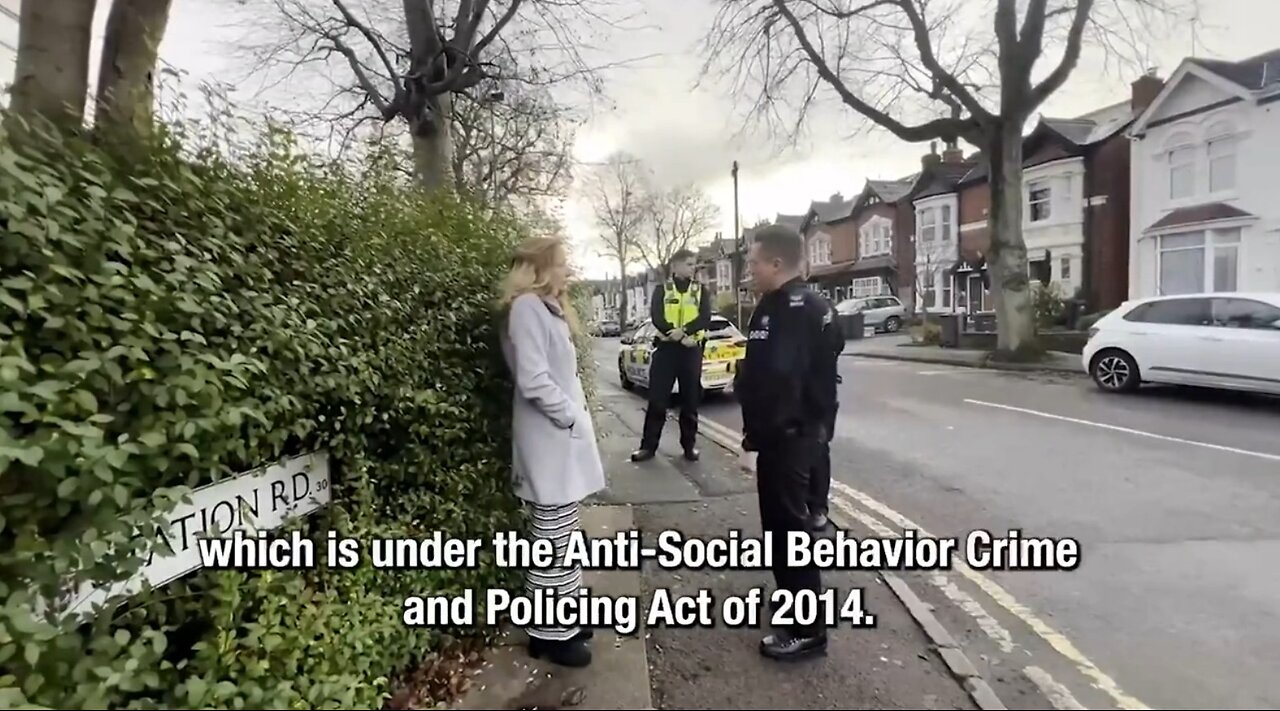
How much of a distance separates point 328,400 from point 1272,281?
2720 cm

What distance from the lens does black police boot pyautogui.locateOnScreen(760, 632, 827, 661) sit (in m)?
3.32

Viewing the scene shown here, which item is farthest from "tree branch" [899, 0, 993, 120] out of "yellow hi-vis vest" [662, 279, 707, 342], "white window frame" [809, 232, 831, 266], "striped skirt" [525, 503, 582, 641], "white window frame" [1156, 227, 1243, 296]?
"white window frame" [809, 232, 831, 266]

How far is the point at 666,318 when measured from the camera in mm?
7078

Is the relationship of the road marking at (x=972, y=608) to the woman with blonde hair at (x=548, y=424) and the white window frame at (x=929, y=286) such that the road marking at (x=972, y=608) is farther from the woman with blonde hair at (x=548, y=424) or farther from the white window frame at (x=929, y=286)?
the white window frame at (x=929, y=286)

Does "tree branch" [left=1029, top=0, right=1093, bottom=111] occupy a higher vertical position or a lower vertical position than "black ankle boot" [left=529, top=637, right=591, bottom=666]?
higher

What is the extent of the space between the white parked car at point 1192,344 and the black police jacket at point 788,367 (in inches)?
395

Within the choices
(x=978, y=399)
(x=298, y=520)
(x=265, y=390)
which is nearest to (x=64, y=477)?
(x=265, y=390)

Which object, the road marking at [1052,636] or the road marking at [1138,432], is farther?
the road marking at [1138,432]

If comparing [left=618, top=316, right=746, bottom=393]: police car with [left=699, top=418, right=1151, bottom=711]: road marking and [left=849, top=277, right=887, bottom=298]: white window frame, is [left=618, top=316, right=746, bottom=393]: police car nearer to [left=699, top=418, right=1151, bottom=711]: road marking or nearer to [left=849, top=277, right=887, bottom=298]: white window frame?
[left=699, top=418, right=1151, bottom=711]: road marking

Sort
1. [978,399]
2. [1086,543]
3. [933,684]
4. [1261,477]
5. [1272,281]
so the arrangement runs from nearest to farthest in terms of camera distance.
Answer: [933,684]
[1086,543]
[1261,477]
[978,399]
[1272,281]

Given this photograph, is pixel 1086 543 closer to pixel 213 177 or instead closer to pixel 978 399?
pixel 213 177

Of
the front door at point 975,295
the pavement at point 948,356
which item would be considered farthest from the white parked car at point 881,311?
the pavement at point 948,356

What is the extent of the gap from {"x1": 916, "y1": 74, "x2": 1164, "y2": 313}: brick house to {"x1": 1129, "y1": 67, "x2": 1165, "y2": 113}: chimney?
3 centimetres

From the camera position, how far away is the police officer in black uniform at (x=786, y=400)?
3.36 meters
